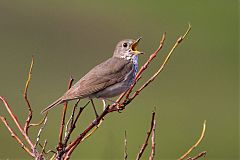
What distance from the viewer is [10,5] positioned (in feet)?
129

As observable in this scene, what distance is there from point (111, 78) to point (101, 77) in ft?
0.34

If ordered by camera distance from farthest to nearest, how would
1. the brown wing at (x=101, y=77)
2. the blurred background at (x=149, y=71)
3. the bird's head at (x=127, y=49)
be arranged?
the blurred background at (x=149, y=71), the bird's head at (x=127, y=49), the brown wing at (x=101, y=77)

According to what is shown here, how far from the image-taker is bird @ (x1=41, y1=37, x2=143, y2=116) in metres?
7.03

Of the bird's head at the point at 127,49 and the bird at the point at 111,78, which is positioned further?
the bird's head at the point at 127,49

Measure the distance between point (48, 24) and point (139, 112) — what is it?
13.9 meters

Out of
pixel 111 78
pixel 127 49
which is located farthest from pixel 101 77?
pixel 127 49

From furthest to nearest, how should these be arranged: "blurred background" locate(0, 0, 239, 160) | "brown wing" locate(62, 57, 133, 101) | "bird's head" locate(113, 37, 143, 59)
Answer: "blurred background" locate(0, 0, 239, 160)
"bird's head" locate(113, 37, 143, 59)
"brown wing" locate(62, 57, 133, 101)

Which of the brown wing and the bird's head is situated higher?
the bird's head

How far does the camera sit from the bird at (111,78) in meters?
7.03

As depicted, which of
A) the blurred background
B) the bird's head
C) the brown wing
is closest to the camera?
the brown wing

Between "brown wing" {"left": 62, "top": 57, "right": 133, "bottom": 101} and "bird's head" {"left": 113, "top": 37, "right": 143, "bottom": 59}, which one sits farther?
"bird's head" {"left": 113, "top": 37, "right": 143, "bottom": 59}

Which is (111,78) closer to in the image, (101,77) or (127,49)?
(101,77)

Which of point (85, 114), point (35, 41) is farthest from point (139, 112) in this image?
point (35, 41)

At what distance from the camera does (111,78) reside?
7.39m
